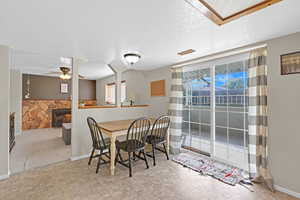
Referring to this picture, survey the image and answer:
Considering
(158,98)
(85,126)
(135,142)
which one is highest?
(158,98)

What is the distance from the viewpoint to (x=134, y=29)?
6.06 ft

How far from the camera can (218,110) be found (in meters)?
2.97

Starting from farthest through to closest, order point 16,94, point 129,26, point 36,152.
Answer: point 16,94 < point 36,152 < point 129,26

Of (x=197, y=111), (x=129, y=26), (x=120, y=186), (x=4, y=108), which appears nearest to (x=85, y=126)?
(x=4, y=108)

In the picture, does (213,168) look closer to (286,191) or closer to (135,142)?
(286,191)

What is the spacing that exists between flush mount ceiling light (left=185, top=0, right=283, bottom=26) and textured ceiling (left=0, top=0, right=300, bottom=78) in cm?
9

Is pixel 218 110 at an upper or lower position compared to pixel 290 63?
lower

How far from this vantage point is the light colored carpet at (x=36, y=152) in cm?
283

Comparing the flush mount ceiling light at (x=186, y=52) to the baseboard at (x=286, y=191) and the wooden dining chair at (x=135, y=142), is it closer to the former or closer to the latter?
the wooden dining chair at (x=135, y=142)

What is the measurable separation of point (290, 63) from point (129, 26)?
7.28 feet

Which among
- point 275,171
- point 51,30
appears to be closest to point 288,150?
point 275,171

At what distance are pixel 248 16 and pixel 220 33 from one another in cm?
43

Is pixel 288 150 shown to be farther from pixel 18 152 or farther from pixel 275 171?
pixel 18 152

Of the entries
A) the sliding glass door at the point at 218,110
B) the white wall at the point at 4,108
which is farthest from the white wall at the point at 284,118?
the white wall at the point at 4,108
